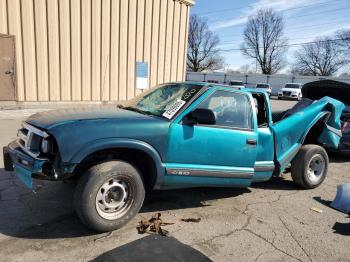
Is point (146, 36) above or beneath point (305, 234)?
above

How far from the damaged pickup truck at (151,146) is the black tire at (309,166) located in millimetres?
362

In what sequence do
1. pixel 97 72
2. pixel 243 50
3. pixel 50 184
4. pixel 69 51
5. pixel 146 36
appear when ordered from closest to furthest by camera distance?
1. pixel 50 184
2. pixel 69 51
3. pixel 97 72
4. pixel 146 36
5. pixel 243 50

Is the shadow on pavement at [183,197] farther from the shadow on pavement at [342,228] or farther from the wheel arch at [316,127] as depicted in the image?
A: the wheel arch at [316,127]

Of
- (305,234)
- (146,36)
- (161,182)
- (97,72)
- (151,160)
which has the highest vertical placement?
(146,36)

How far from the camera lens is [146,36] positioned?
14.7 meters

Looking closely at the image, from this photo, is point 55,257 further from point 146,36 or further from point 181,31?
point 181,31

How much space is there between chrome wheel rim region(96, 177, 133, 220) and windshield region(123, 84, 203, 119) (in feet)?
3.10

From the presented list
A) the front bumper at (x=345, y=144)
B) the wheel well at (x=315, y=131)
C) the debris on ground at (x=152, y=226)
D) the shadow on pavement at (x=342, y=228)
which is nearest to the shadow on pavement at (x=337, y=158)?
the front bumper at (x=345, y=144)

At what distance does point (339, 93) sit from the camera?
7.46 metres

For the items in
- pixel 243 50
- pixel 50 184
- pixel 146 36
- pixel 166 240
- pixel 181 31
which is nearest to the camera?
pixel 166 240

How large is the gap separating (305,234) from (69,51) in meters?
11.0

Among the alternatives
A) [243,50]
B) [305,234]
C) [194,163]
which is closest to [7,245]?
[194,163]

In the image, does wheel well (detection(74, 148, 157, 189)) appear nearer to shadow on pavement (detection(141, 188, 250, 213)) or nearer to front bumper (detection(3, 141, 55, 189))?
front bumper (detection(3, 141, 55, 189))

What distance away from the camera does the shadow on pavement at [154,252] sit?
3004 millimetres
